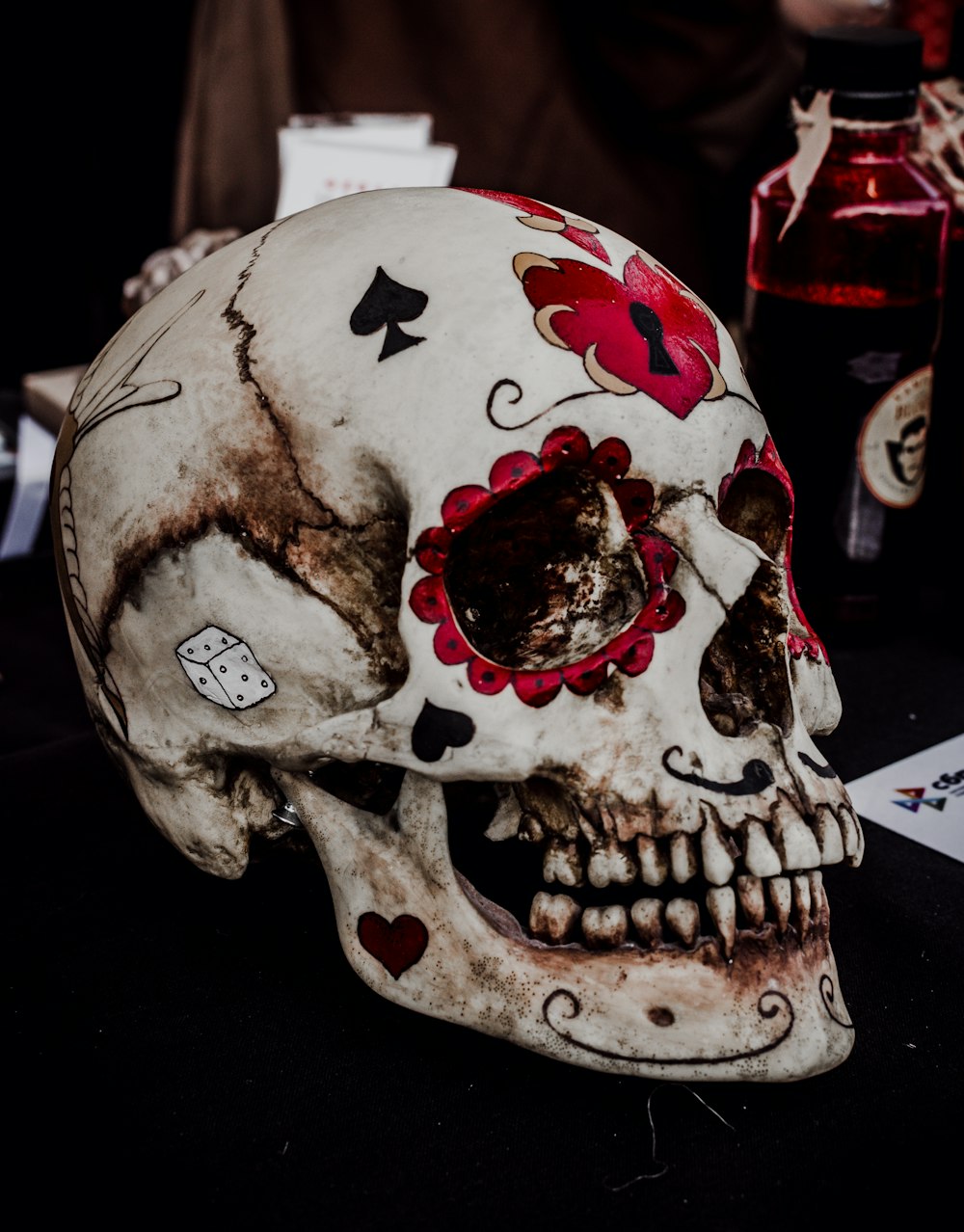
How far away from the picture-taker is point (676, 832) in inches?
33.9

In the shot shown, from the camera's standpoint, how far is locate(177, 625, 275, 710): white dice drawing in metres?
0.88

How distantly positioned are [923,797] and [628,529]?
1.76 ft

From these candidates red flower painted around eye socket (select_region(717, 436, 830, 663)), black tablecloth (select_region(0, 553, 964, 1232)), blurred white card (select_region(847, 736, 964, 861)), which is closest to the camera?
black tablecloth (select_region(0, 553, 964, 1232))

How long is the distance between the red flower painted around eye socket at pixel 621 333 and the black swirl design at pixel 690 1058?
400 mm

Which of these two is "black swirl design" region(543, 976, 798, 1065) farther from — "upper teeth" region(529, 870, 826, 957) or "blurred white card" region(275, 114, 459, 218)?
"blurred white card" region(275, 114, 459, 218)

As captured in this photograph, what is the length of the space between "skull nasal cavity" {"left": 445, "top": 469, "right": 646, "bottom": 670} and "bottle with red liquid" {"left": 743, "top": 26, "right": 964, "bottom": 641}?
2.17ft

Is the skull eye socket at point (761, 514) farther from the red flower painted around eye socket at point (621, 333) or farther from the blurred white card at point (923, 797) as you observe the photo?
the blurred white card at point (923, 797)

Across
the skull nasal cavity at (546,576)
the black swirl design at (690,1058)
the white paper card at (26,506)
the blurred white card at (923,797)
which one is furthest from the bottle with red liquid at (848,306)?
the white paper card at (26,506)

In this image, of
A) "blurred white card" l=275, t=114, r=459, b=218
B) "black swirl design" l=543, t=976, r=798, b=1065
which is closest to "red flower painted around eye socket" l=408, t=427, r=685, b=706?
"black swirl design" l=543, t=976, r=798, b=1065

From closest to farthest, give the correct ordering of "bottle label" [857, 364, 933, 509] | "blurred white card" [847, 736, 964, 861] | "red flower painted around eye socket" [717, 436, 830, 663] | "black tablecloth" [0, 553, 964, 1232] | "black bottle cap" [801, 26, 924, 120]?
1. "black tablecloth" [0, 553, 964, 1232]
2. "red flower painted around eye socket" [717, 436, 830, 663]
3. "blurred white card" [847, 736, 964, 861]
4. "black bottle cap" [801, 26, 924, 120]
5. "bottle label" [857, 364, 933, 509]

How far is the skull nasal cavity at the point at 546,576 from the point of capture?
89 cm

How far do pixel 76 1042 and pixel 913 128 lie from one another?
124 centimetres

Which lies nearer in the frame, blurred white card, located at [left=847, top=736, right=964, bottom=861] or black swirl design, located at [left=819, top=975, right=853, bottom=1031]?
black swirl design, located at [left=819, top=975, right=853, bottom=1031]

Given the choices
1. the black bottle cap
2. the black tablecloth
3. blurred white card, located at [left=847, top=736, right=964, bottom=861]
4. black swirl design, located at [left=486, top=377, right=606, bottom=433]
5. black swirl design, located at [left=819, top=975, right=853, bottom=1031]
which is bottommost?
blurred white card, located at [left=847, top=736, right=964, bottom=861]
